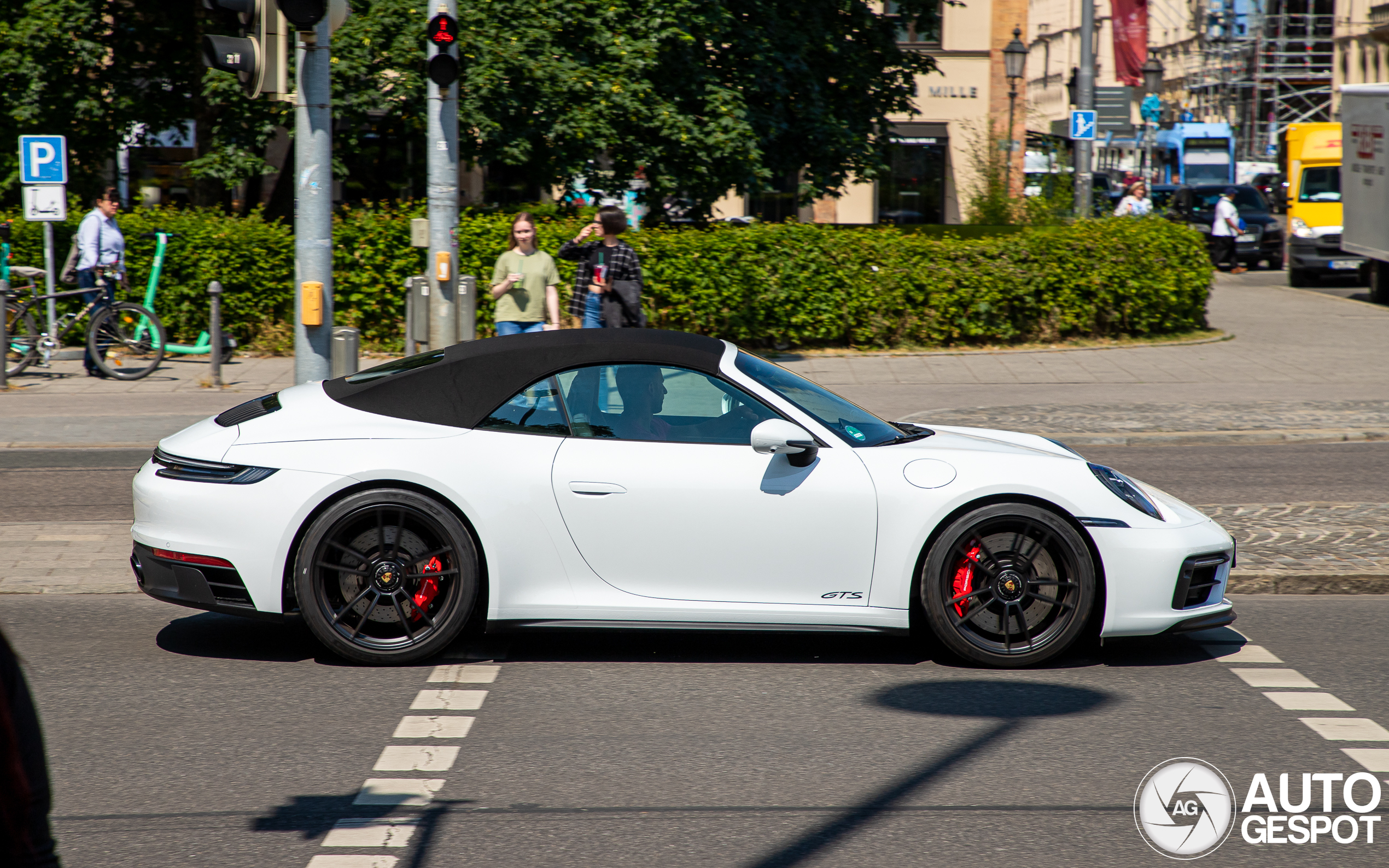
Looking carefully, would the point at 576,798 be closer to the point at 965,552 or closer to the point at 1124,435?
the point at 965,552

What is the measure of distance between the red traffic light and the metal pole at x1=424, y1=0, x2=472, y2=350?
0.73ft

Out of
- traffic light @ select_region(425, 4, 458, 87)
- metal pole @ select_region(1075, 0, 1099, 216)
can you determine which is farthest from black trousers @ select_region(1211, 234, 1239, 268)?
traffic light @ select_region(425, 4, 458, 87)

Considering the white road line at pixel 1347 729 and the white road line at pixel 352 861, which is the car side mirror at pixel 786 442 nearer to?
the white road line at pixel 1347 729

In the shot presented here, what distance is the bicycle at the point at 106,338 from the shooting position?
14.9 meters

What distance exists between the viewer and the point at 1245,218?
3350 cm

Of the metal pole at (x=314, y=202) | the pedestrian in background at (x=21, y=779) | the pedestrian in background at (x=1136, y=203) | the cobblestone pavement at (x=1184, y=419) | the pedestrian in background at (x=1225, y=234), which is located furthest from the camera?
the pedestrian in background at (x=1225, y=234)

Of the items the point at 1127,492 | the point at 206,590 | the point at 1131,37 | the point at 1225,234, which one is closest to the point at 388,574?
the point at 206,590

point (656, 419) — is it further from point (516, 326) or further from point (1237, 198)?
point (1237, 198)

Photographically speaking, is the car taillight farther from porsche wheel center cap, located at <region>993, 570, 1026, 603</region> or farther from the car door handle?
porsche wheel center cap, located at <region>993, 570, 1026, 603</region>

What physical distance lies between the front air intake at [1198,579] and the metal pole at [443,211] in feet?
24.0

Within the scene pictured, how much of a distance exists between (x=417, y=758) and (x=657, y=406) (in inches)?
68.9

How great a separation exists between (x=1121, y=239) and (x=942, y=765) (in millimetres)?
15046

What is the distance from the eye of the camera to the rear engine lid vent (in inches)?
227

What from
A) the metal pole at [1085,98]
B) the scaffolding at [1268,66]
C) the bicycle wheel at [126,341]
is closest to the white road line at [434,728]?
the bicycle wheel at [126,341]
